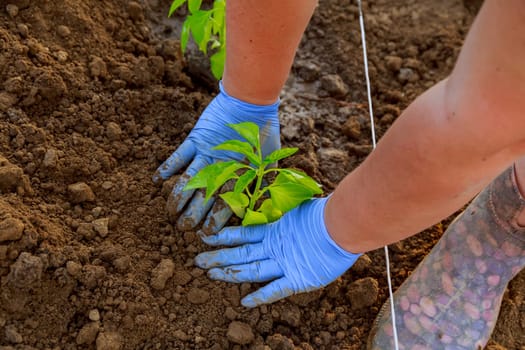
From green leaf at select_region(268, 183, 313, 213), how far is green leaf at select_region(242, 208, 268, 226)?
6 centimetres

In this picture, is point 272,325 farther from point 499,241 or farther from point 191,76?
point 191,76

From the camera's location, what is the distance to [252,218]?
1568mm

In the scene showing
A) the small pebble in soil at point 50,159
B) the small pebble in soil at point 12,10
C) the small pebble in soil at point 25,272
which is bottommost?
the small pebble in soil at point 25,272

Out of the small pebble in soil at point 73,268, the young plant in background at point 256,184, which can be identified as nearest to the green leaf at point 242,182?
the young plant in background at point 256,184

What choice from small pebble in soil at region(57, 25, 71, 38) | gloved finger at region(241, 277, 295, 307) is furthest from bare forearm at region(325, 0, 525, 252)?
small pebble in soil at region(57, 25, 71, 38)

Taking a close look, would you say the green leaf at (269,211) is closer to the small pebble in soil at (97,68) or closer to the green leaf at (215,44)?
the green leaf at (215,44)

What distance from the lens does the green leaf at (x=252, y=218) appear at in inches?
61.2

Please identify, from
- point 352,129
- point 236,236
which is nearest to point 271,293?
point 236,236

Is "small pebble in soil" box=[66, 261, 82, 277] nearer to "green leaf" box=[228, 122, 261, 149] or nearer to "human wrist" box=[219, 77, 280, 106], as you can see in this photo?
"green leaf" box=[228, 122, 261, 149]

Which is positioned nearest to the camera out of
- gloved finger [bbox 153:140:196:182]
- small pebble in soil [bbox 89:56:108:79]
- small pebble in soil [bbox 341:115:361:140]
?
gloved finger [bbox 153:140:196:182]

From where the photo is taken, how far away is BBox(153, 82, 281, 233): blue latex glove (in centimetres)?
164

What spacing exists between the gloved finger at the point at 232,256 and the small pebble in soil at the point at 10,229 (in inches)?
18.2

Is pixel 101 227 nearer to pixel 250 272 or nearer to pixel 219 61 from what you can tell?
pixel 250 272

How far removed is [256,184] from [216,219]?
0.59ft
